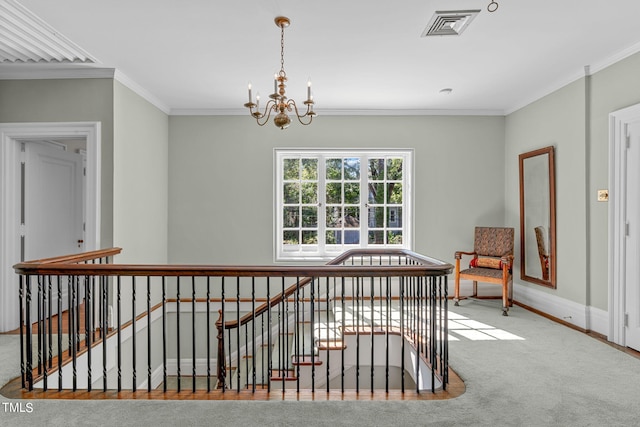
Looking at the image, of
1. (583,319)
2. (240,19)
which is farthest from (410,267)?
(583,319)

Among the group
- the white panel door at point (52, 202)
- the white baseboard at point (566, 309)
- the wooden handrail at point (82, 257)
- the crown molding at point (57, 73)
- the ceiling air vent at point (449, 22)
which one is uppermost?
the ceiling air vent at point (449, 22)

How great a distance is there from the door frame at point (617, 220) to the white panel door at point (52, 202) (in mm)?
6014

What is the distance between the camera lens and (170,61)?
372 centimetres

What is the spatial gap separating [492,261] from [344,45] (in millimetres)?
3288

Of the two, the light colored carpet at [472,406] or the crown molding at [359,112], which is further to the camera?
the crown molding at [359,112]

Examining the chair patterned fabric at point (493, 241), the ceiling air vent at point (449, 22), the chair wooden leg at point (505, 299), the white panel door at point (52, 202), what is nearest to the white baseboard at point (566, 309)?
the chair wooden leg at point (505, 299)

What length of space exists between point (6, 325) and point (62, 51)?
2.84 metres

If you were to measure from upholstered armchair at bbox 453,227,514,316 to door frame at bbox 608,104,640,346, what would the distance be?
1.07 m

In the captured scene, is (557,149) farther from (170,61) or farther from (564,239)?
(170,61)

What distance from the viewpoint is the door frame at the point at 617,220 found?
348cm

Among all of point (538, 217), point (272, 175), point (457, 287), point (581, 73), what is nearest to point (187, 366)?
point (272, 175)

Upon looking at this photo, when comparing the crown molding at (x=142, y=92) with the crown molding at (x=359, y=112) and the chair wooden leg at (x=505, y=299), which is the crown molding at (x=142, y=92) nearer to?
the crown molding at (x=359, y=112)

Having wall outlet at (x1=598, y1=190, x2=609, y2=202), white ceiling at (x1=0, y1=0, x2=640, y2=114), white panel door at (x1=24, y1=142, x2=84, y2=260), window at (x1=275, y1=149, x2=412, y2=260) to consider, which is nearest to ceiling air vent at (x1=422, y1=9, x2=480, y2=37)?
white ceiling at (x1=0, y1=0, x2=640, y2=114)

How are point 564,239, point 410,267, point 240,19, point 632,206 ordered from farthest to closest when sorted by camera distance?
point 564,239, point 632,206, point 240,19, point 410,267
